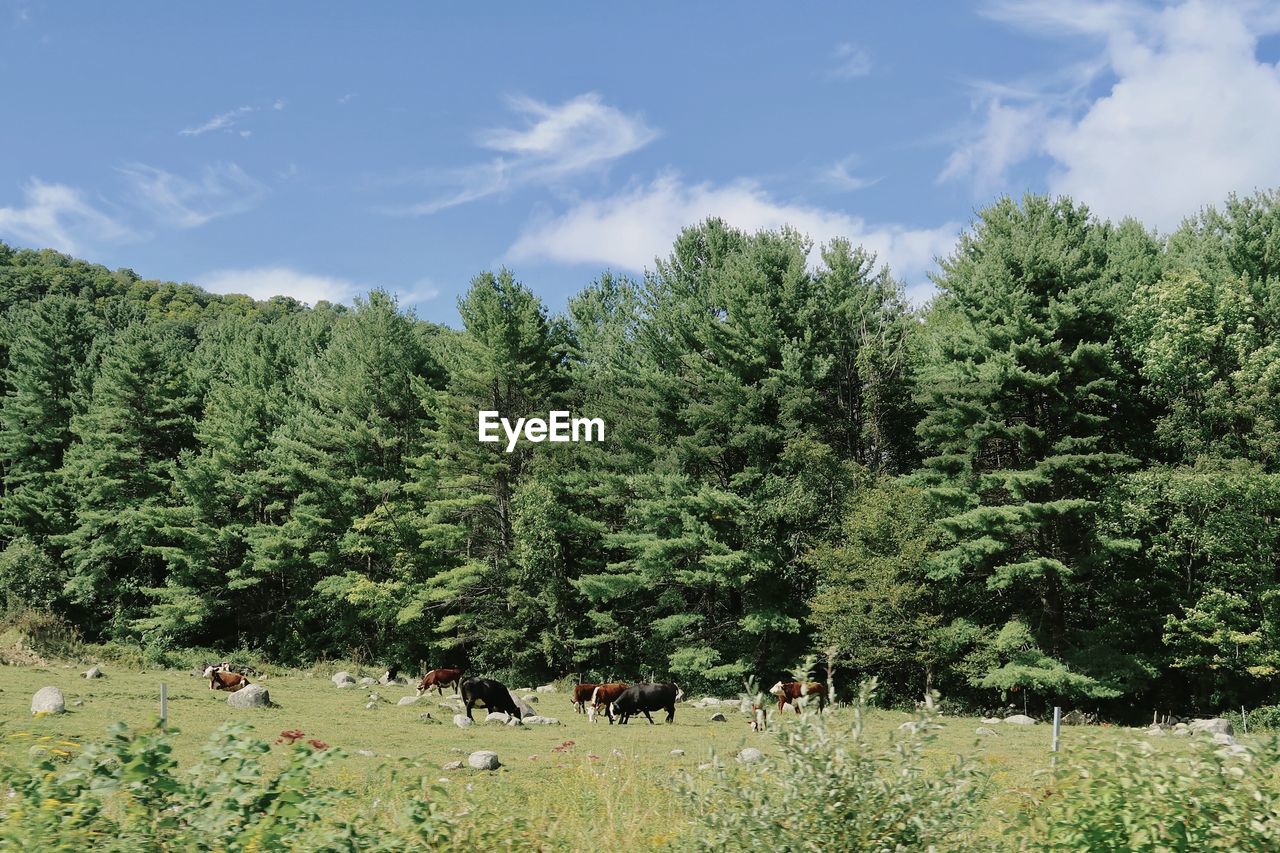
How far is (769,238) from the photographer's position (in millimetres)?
34594

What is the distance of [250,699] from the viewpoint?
2234 cm

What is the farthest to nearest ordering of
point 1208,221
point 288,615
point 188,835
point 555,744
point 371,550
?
1. point 288,615
2. point 371,550
3. point 1208,221
4. point 555,744
5. point 188,835

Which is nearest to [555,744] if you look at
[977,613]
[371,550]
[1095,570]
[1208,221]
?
[977,613]

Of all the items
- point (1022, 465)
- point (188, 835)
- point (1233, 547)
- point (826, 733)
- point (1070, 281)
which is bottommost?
point (188, 835)

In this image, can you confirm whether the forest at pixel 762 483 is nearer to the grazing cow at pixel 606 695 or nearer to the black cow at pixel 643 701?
the black cow at pixel 643 701

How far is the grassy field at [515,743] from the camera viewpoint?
7.90 metres

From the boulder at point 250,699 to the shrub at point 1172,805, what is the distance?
20.4m

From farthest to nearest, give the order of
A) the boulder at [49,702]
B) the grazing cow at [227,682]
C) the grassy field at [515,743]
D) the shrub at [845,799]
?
the grazing cow at [227,682], the boulder at [49,702], the grassy field at [515,743], the shrub at [845,799]

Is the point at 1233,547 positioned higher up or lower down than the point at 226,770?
higher up

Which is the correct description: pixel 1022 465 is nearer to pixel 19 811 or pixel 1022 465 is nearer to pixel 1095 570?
pixel 1095 570

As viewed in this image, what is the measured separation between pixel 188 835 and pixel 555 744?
1354cm

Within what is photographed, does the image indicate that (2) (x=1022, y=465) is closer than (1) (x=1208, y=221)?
Yes

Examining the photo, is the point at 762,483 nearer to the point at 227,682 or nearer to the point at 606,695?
the point at 606,695

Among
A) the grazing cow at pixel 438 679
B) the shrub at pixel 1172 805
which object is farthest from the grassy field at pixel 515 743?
the grazing cow at pixel 438 679
